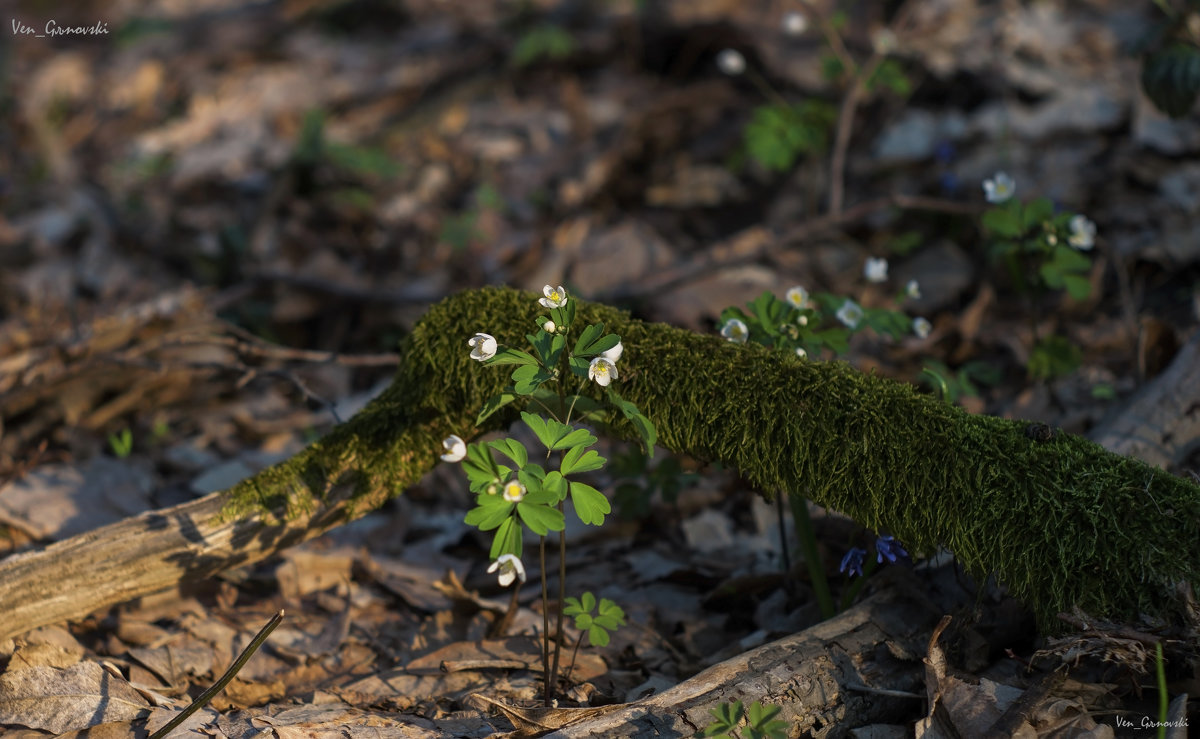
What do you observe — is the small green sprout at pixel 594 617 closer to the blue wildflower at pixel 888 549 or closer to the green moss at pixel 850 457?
the green moss at pixel 850 457

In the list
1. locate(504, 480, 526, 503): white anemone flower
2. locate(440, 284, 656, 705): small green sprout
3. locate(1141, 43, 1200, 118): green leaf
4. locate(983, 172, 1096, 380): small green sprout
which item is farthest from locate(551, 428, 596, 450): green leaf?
locate(1141, 43, 1200, 118): green leaf

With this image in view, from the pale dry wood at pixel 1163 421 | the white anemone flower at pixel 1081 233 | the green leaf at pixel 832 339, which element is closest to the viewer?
the green leaf at pixel 832 339

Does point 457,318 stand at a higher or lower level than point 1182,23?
lower

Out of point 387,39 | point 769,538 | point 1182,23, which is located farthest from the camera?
point 387,39

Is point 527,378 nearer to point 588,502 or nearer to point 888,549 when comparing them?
point 588,502

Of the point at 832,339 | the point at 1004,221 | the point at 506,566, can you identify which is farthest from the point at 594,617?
the point at 1004,221

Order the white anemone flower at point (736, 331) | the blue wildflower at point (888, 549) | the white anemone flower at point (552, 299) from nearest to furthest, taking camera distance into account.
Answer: the white anemone flower at point (552, 299) → the blue wildflower at point (888, 549) → the white anemone flower at point (736, 331)

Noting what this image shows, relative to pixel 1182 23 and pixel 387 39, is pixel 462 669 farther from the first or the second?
pixel 387 39

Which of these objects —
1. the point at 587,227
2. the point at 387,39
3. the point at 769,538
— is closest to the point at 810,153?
the point at 587,227

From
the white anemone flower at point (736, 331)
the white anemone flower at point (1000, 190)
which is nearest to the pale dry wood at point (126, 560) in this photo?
the white anemone flower at point (736, 331)
